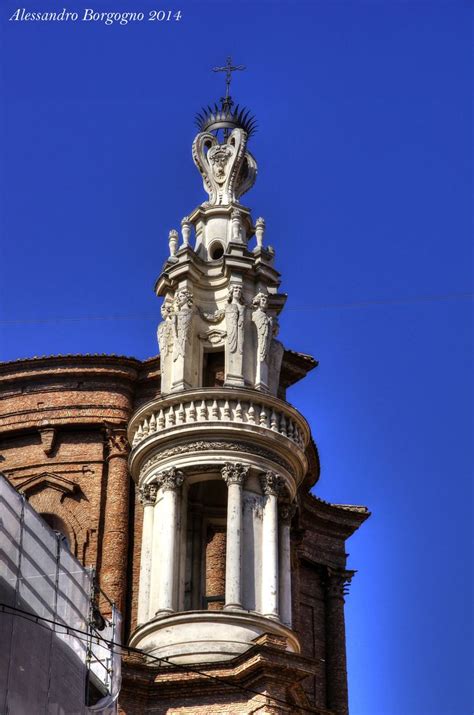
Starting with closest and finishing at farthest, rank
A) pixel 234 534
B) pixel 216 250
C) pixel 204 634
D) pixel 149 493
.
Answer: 1. pixel 204 634
2. pixel 234 534
3. pixel 149 493
4. pixel 216 250

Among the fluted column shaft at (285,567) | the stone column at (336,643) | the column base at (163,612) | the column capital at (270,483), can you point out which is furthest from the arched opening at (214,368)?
the stone column at (336,643)

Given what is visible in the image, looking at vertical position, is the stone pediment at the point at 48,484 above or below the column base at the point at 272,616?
above

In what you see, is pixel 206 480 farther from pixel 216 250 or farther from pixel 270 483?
pixel 216 250

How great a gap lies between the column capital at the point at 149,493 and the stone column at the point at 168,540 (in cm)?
24

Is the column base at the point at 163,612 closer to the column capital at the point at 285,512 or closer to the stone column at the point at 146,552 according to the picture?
the stone column at the point at 146,552

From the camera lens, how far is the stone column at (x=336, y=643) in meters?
38.2

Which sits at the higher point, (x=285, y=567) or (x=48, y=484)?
(x=48, y=484)

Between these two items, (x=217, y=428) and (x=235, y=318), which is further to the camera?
(x=235, y=318)

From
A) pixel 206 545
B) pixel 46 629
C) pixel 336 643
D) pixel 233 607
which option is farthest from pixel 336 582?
pixel 46 629

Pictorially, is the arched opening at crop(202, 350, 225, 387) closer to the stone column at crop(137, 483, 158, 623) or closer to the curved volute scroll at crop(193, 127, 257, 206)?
the stone column at crop(137, 483, 158, 623)

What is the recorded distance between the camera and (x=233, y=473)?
30.2 metres

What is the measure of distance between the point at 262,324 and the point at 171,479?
15.3 feet

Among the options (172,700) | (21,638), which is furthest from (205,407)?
(21,638)

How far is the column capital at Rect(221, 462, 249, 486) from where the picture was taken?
30.1 m
